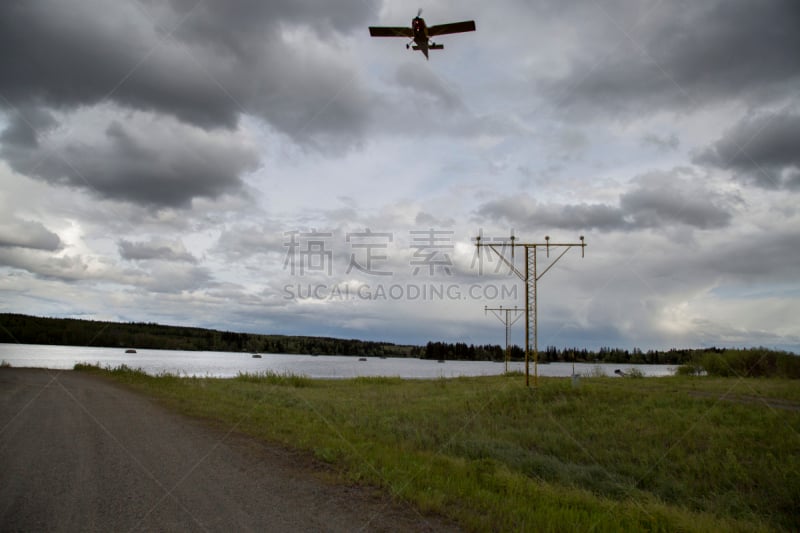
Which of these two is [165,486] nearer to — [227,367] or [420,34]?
[420,34]

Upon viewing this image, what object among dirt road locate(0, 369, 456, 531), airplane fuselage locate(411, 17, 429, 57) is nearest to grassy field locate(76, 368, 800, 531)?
dirt road locate(0, 369, 456, 531)

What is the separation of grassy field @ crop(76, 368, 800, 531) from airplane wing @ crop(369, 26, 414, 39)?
Answer: 11.2 metres

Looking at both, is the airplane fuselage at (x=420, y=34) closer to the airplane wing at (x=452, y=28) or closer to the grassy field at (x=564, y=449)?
the airplane wing at (x=452, y=28)

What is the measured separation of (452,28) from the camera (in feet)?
45.0

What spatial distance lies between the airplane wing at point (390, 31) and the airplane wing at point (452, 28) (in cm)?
61

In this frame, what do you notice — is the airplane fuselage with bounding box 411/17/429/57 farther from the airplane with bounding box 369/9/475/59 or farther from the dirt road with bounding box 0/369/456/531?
the dirt road with bounding box 0/369/456/531

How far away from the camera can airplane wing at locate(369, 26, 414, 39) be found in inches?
535

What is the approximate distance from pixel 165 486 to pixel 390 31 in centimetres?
1244

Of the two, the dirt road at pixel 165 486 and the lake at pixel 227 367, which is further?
the lake at pixel 227 367

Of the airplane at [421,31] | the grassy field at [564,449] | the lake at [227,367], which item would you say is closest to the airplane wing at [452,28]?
the airplane at [421,31]

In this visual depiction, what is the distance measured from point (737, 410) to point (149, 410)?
2157 cm

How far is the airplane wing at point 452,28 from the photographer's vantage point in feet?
44.6

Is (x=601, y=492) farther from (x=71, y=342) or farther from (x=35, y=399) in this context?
(x=71, y=342)

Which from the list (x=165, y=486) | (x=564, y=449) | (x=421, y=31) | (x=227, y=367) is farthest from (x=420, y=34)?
(x=227, y=367)
